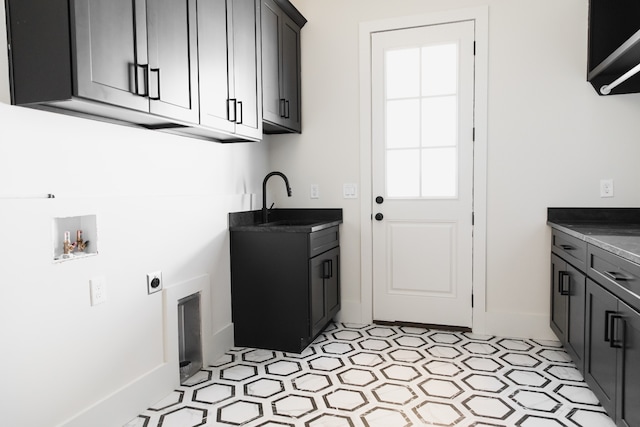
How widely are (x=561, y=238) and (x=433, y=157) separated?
0.98 metres

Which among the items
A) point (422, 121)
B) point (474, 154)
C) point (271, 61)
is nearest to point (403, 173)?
→ point (422, 121)

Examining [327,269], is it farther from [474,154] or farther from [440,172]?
[474,154]

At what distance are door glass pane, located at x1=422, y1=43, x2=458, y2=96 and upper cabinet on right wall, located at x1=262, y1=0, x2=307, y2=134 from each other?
942 mm

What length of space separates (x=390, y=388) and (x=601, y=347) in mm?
986

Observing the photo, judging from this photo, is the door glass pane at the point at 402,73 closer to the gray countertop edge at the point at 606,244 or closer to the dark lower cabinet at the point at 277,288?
the dark lower cabinet at the point at 277,288

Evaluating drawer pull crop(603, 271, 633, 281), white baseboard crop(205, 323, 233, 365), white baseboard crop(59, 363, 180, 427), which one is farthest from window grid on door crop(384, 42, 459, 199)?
white baseboard crop(59, 363, 180, 427)

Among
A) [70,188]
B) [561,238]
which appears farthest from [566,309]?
[70,188]

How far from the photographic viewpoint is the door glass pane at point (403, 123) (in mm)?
3174

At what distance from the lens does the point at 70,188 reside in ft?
5.63

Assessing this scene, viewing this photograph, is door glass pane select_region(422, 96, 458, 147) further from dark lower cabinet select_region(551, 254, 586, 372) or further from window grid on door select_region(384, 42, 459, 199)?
dark lower cabinet select_region(551, 254, 586, 372)

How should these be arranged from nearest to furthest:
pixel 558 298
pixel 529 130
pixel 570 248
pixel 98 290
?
pixel 98 290
pixel 570 248
pixel 558 298
pixel 529 130

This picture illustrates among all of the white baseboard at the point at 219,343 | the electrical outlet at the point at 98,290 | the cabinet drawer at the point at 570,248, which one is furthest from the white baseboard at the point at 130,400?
the cabinet drawer at the point at 570,248

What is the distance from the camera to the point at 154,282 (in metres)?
2.17

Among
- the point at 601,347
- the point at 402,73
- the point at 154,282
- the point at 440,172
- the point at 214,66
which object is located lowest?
the point at 601,347
